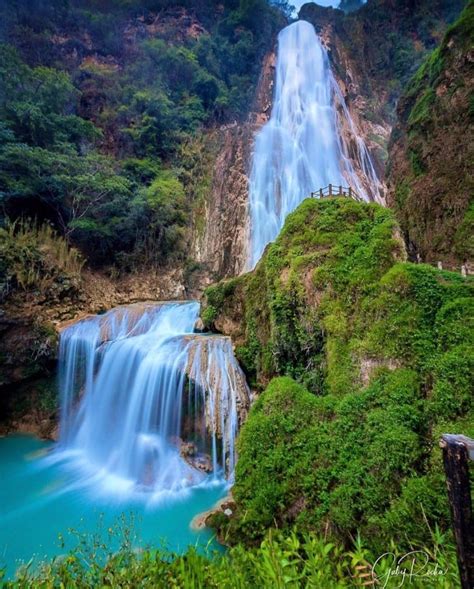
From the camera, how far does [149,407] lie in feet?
31.8

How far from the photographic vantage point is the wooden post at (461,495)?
177cm

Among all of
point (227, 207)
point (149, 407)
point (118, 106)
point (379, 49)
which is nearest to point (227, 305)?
point (149, 407)

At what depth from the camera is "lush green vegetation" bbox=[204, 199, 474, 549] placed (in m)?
4.41

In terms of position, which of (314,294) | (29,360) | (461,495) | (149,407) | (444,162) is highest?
(444,162)

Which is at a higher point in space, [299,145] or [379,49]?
[379,49]

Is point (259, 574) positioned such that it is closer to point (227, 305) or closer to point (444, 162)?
point (227, 305)

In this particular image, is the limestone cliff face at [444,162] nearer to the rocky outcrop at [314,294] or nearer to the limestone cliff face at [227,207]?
the rocky outcrop at [314,294]

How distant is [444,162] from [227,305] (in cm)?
982

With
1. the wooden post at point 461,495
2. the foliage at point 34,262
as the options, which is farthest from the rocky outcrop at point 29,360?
the wooden post at point 461,495

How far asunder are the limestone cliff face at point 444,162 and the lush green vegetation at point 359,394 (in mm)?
4597

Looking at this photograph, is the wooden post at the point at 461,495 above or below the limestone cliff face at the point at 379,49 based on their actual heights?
below

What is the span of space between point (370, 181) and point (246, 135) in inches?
400

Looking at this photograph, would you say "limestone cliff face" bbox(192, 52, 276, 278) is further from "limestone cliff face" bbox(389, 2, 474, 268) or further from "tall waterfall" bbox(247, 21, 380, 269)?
"limestone cliff face" bbox(389, 2, 474, 268)

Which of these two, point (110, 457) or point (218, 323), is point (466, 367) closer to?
point (218, 323)
